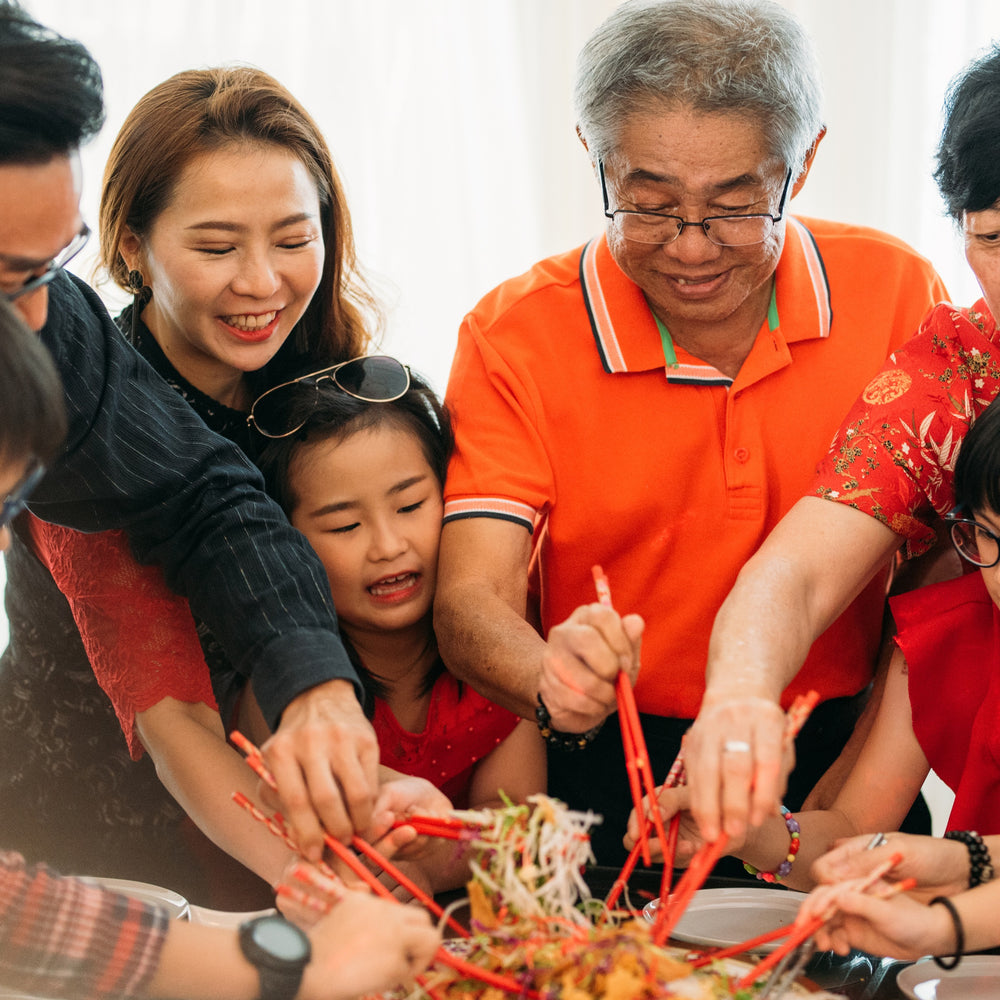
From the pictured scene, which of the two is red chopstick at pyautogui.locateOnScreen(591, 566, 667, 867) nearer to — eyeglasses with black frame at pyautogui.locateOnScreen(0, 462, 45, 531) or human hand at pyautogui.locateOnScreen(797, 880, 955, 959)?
human hand at pyautogui.locateOnScreen(797, 880, 955, 959)

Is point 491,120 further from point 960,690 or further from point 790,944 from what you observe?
point 790,944

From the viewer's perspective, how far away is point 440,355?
3.32m

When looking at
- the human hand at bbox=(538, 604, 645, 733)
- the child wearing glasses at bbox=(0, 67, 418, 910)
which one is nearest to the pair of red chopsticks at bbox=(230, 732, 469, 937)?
the human hand at bbox=(538, 604, 645, 733)

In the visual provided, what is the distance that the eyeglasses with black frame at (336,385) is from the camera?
1.80m

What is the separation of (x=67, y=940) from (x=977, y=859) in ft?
3.01

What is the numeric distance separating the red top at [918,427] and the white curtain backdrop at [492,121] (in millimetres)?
1655

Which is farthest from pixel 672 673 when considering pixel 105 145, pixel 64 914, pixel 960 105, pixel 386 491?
pixel 105 145

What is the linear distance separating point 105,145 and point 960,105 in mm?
2110

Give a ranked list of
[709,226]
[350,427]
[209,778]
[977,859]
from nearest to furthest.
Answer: [977,859] → [209,778] → [709,226] → [350,427]

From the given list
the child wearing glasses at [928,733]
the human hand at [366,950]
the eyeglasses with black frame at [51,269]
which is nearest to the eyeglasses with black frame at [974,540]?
the child wearing glasses at [928,733]

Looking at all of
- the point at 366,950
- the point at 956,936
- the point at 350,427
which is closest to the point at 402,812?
the point at 366,950

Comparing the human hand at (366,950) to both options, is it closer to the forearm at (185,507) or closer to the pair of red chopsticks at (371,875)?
the pair of red chopsticks at (371,875)

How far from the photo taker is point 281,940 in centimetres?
98

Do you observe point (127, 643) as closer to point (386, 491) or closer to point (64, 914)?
point (386, 491)
